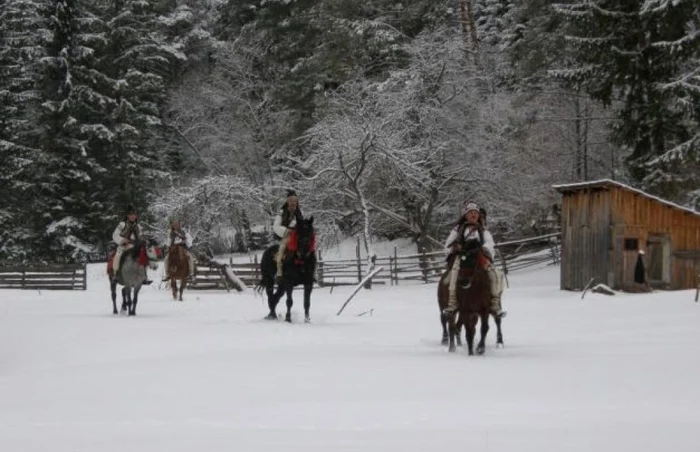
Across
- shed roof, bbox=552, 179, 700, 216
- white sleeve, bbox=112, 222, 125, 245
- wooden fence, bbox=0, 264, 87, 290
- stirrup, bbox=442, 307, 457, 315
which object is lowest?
wooden fence, bbox=0, 264, 87, 290

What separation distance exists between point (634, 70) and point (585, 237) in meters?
7.25

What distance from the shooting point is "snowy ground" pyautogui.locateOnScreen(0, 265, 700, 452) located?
19.2 feet

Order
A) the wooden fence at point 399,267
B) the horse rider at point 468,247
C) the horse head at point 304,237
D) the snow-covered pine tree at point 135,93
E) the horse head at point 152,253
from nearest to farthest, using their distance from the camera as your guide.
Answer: the horse rider at point 468,247 → the horse head at point 304,237 → the horse head at point 152,253 → the wooden fence at point 399,267 → the snow-covered pine tree at point 135,93

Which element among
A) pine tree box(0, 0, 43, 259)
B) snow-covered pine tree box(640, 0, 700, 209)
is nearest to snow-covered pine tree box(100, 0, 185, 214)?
pine tree box(0, 0, 43, 259)

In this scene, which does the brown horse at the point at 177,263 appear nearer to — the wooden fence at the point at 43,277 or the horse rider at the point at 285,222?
the horse rider at the point at 285,222

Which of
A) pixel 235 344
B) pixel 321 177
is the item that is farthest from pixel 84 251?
pixel 235 344

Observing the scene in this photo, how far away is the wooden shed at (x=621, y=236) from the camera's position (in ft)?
86.4

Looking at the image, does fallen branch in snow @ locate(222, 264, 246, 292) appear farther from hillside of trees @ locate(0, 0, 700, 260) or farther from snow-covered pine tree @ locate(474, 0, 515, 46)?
snow-covered pine tree @ locate(474, 0, 515, 46)

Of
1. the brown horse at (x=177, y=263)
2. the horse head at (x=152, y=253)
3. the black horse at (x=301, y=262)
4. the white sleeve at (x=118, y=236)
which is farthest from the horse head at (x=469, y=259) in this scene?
the brown horse at (x=177, y=263)

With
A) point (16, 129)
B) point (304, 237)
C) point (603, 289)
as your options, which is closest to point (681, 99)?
point (603, 289)

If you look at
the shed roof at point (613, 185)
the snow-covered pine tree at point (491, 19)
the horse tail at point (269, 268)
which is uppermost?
the snow-covered pine tree at point (491, 19)

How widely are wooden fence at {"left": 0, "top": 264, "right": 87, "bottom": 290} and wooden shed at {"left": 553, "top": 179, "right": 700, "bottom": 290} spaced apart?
19.8m

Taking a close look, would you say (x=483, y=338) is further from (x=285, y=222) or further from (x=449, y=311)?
(x=285, y=222)

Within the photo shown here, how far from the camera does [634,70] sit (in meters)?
30.6
